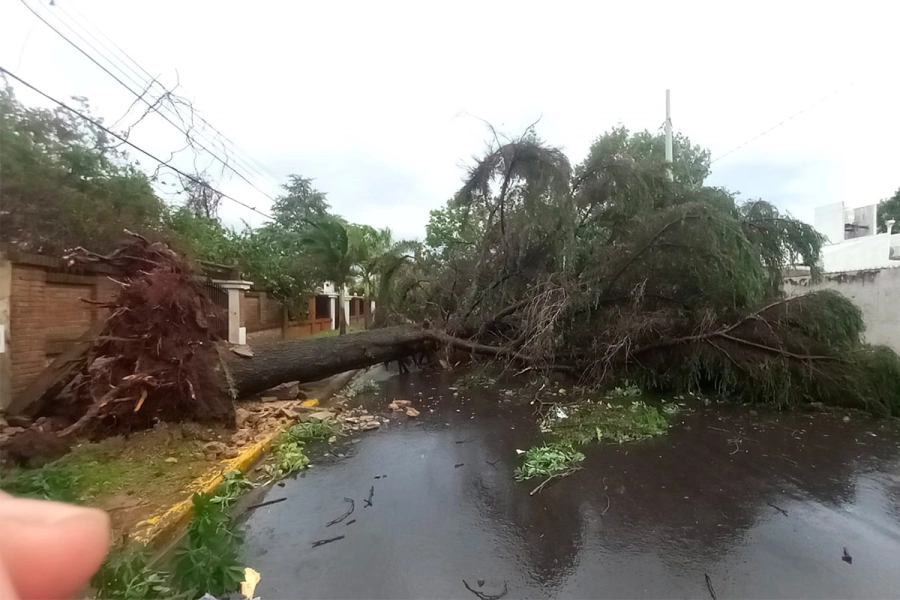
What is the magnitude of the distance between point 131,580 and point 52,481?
1395 millimetres

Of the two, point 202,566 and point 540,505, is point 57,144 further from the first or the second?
point 540,505

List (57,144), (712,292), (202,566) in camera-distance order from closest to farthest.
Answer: (202,566), (57,144), (712,292)

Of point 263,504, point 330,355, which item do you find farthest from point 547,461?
point 330,355

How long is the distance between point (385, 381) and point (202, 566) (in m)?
7.36

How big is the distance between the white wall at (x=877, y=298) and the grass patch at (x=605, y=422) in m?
4.56

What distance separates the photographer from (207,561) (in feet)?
8.05

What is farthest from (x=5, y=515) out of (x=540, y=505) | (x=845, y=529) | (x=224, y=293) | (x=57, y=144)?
(x=224, y=293)

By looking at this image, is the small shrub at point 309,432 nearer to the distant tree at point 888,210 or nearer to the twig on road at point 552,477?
the twig on road at point 552,477

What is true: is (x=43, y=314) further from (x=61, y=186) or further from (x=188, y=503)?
(x=188, y=503)

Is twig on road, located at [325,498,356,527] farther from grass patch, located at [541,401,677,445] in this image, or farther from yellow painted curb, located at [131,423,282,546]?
grass patch, located at [541,401,677,445]

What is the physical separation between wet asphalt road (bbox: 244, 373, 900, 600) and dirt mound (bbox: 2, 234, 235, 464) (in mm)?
1677

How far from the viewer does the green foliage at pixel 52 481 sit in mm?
2758

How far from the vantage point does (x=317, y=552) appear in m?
3.06

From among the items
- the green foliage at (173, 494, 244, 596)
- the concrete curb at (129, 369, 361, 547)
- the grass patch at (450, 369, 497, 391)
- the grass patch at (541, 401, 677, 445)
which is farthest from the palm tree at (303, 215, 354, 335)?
the green foliage at (173, 494, 244, 596)
